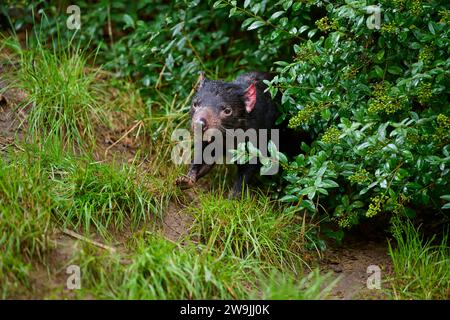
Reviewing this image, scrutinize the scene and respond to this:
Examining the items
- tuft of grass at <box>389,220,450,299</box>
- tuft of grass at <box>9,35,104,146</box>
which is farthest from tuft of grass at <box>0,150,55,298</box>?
tuft of grass at <box>389,220,450,299</box>

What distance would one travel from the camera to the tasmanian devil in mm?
4723

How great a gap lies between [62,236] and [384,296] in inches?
81.9


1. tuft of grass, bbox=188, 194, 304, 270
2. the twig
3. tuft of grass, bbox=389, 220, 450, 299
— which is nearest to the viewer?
the twig

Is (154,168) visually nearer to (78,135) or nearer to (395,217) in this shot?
(78,135)

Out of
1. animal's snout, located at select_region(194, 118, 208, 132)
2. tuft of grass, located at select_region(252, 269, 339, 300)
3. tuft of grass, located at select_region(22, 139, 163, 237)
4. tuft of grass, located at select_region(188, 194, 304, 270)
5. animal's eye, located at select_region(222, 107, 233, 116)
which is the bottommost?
tuft of grass, located at select_region(252, 269, 339, 300)

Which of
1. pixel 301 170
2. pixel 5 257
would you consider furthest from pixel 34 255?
pixel 301 170

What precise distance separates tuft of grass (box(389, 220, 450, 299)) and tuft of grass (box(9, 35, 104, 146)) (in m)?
2.54

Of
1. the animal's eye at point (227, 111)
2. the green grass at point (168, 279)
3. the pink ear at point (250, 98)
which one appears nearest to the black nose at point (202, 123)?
the animal's eye at point (227, 111)

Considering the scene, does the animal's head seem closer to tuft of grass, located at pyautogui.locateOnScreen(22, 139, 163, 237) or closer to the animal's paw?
the animal's paw

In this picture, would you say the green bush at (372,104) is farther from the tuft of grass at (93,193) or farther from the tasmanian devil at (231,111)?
the tuft of grass at (93,193)

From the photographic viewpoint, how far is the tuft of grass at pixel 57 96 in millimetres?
5051

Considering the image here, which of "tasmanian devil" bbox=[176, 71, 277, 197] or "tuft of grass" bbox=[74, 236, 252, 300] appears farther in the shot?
"tasmanian devil" bbox=[176, 71, 277, 197]

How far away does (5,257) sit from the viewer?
3541 millimetres

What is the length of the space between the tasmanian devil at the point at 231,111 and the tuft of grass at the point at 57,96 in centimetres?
96
